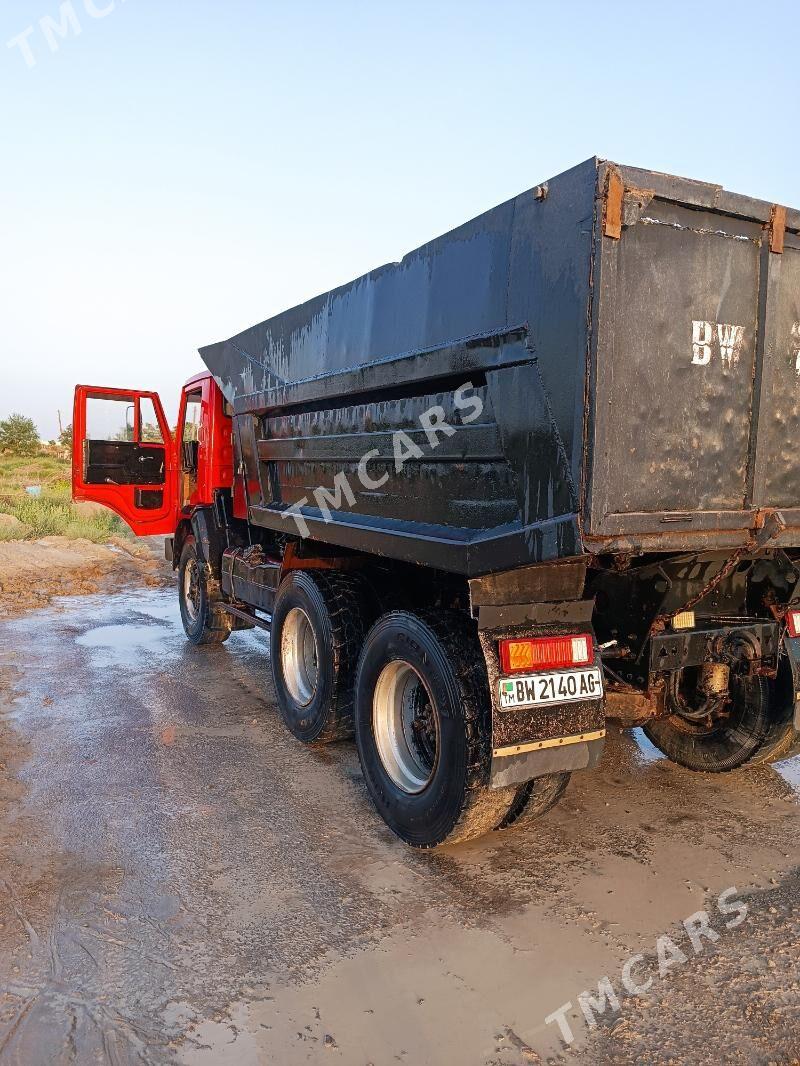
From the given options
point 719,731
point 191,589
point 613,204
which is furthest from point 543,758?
point 191,589

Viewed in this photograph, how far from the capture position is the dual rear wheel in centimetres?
311

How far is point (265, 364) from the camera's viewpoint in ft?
17.1

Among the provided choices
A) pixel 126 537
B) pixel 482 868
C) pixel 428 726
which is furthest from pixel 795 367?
pixel 126 537

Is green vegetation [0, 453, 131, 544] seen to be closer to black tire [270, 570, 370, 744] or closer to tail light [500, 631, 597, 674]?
black tire [270, 570, 370, 744]

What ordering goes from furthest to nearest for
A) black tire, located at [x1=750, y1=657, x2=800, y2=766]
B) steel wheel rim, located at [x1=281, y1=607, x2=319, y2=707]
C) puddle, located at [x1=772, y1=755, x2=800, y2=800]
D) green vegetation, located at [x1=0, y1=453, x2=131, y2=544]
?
green vegetation, located at [x1=0, y1=453, x2=131, y2=544]
steel wheel rim, located at [x1=281, y1=607, x2=319, y2=707]
puddle, located at [x1=772, y1=755, x2=800, y2=800]
black tire, located at [x1=750, y1=657, x2=800, y2=766]

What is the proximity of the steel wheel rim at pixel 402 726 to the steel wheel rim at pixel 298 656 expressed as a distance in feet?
3.99

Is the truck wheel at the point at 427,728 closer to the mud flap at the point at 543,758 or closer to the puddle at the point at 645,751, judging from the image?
the mud flap at the point at 543,758

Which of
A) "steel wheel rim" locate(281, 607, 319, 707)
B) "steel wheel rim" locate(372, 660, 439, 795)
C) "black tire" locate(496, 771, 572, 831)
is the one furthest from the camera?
"steel wheel rim" locate(281, 607, 319, 707)

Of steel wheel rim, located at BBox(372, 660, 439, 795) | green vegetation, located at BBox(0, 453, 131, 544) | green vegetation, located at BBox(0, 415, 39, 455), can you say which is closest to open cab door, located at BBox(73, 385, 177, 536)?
steel wheel rim, located at BBox(372, 660, 439, 795)

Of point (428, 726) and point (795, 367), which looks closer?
point (795, 367)

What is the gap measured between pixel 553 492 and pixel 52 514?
1768 cm

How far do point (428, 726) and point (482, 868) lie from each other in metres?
0.66

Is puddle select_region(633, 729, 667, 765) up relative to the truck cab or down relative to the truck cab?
down

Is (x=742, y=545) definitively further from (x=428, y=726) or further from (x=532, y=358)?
(x=428, y=726)
